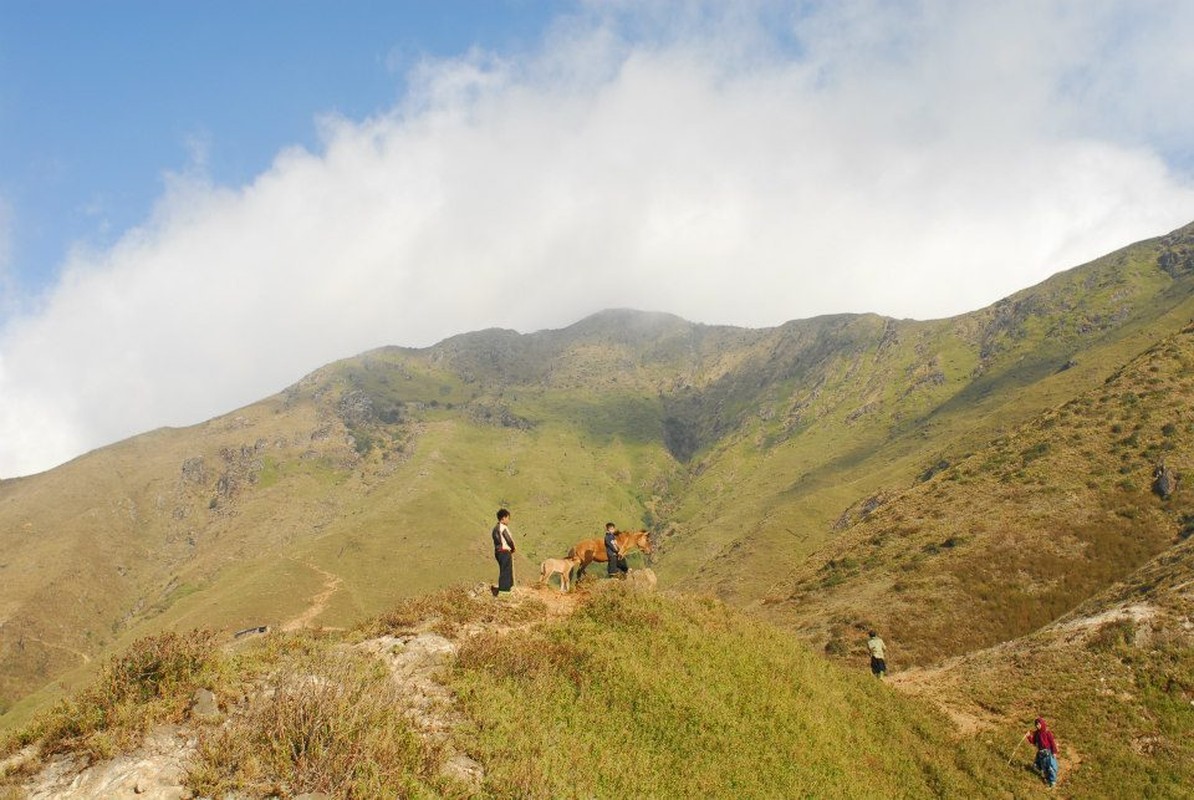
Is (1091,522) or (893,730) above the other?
(893,730)

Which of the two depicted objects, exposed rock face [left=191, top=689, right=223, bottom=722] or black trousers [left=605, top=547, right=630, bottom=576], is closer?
exposed rock face [left=191, top=689, right=223, bottom=722]

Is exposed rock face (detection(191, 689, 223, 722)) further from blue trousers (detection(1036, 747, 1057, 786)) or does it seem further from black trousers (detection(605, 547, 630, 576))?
blue trousers (detection(1036, 747, 1057, 786))

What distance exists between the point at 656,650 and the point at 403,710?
722 cm

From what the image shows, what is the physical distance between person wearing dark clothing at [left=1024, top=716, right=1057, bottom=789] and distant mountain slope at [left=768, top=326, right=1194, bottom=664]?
24017 mm

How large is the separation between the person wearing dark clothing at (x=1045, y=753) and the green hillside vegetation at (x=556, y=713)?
1493mm

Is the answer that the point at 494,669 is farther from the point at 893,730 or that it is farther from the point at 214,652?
the point at 893,730

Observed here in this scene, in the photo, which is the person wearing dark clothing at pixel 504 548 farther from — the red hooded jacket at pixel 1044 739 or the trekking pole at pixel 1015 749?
the red hooded jacket at pixel 1044 739

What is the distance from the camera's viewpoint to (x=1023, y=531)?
168 feet

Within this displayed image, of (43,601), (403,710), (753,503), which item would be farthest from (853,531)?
(43,601)

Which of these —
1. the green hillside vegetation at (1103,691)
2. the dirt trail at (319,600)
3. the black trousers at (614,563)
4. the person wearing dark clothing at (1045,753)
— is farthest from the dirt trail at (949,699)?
the dirt trail at (319,600)

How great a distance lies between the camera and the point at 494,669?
14148mm

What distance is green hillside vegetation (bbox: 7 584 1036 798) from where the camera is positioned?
374 inches

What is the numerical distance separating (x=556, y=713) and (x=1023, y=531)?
51.4 metres

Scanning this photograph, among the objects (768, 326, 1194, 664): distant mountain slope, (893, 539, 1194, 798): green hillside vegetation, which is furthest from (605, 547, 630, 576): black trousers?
(768, 326, 1194, 664): distant mountain slope
